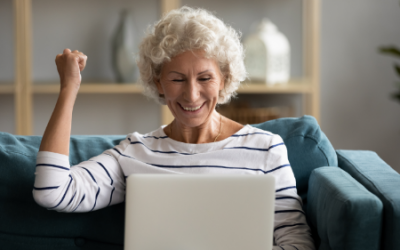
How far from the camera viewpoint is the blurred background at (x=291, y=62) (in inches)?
128

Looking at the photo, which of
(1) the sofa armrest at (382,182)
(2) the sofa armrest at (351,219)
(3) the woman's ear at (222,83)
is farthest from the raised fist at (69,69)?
(1) the sofa armrest at (382,182)

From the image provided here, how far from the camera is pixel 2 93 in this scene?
3203 mm

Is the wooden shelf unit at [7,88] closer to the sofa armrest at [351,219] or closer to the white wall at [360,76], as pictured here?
the white wall at [360,76]

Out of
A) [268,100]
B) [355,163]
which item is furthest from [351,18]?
[355,163]

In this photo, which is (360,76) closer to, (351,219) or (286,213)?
(286,213)

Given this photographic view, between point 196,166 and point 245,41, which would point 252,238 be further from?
point 245,41

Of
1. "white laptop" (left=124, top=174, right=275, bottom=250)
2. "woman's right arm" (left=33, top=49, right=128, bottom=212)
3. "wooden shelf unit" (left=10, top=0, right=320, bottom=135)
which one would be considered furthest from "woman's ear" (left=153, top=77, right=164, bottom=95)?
"wooden shelf unit" (left=10, top=0, right=320, bottom=135)

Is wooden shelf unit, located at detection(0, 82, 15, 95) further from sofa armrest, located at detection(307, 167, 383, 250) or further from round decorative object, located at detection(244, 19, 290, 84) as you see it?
sofa armrest, located at detection(307, 167, 383, 250)

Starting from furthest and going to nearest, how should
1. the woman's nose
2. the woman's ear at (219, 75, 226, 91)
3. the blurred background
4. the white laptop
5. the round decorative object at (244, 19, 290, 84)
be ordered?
the blurred background → the round decorative object at (244, 19, 290, 84) → the woman's ear at (219, 75, 226, 91) → the woman's nose → the white laptop

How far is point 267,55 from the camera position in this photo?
2.96m

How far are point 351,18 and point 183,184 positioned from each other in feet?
9.22

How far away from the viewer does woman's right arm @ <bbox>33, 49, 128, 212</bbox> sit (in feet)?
4.00

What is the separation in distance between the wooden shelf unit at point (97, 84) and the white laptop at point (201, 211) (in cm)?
213

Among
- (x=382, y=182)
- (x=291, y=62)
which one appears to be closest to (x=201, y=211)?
(x=382, y=182)
